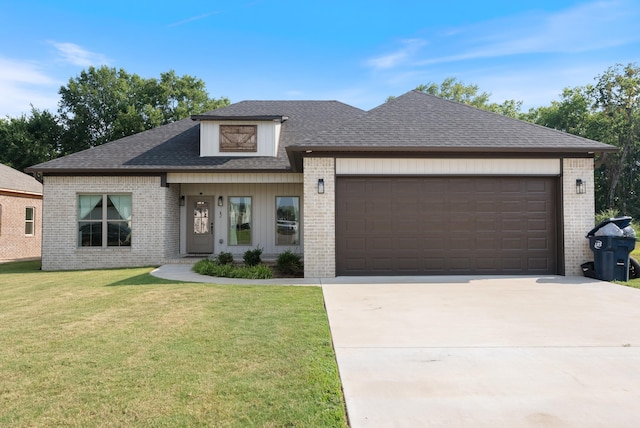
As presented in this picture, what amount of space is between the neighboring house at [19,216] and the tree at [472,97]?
31929mm

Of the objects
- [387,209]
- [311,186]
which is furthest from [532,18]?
[311,186]

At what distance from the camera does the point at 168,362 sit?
3.96m

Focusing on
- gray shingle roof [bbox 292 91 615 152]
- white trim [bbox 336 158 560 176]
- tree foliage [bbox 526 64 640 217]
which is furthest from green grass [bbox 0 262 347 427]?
tree foliage [bbox 526 64 640 217]

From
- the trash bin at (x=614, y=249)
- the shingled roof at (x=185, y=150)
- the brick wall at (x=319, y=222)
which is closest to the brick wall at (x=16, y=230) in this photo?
the shingled roof at (x=185, y=150)

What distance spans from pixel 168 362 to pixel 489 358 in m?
3.36

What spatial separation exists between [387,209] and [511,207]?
131 inches

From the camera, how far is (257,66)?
65.2ft

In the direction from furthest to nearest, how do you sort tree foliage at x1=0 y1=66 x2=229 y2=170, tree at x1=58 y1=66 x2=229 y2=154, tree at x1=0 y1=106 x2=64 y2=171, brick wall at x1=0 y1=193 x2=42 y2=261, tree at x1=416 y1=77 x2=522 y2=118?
1. tree at x1=416 y1=77 x2=522 y2=118
2. tree at x1=58 y1=66 x2=229 y2=154
3. tree foliage at x1=0 y1=66 x2=229 y2=170
4. tree at x1=0 y1=106 x2=64 y2=171
5. brick wall at x1=0 y1=193 x2=42 y2=261

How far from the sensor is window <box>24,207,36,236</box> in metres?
19.0

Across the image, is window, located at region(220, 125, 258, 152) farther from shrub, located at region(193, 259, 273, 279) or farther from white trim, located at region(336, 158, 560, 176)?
white trim, located at region(336, 158, 560, 176)

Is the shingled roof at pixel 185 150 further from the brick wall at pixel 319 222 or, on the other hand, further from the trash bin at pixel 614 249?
the trash bin at pixel 614 249

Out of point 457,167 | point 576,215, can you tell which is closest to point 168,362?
point 457,167

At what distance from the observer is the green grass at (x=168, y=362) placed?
9.50 feet

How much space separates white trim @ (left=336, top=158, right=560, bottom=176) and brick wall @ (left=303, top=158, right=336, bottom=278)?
0.45 metres
